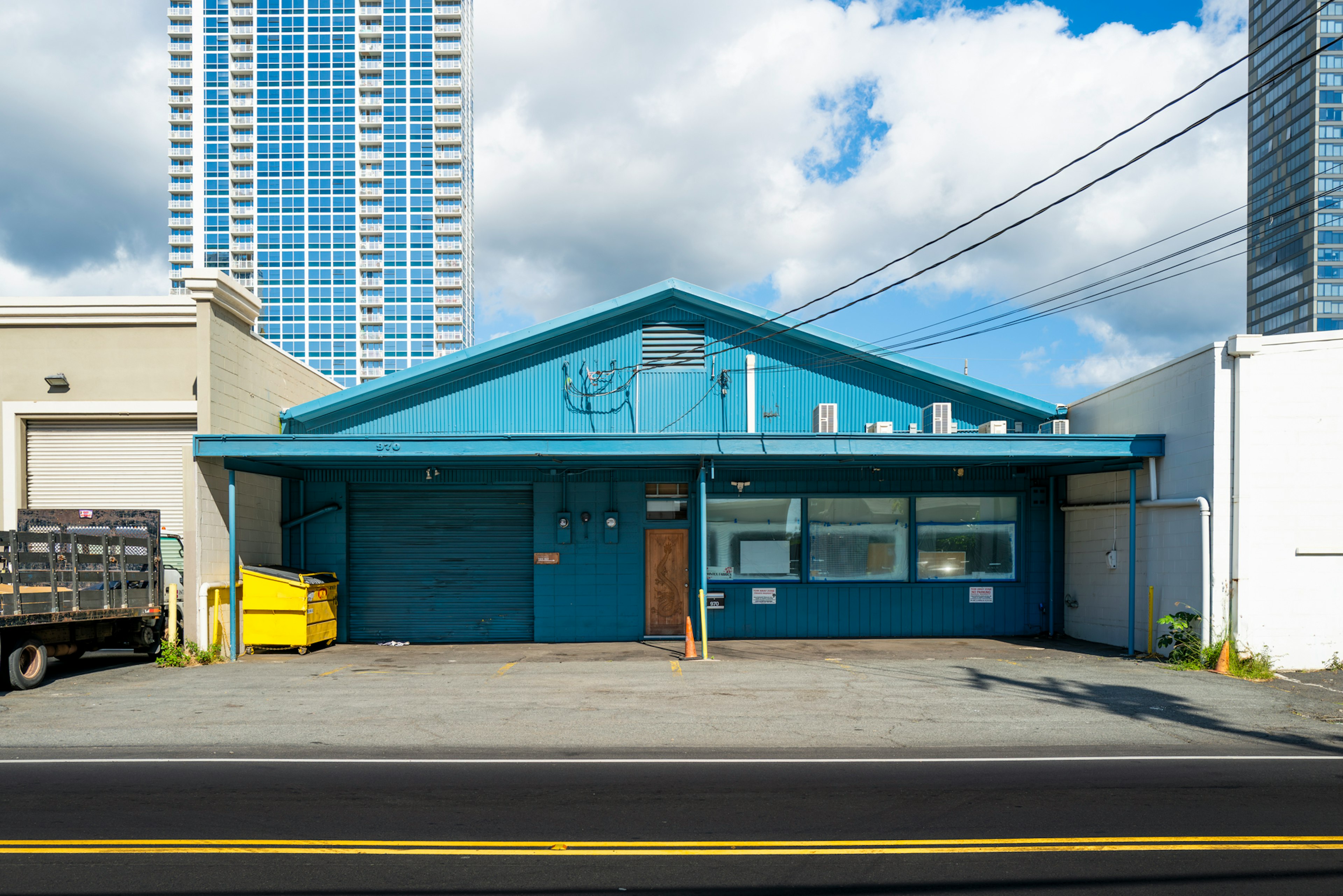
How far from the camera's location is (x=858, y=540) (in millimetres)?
18656

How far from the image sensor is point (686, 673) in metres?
13.9

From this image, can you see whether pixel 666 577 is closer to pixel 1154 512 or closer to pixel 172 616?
pixel 172 616

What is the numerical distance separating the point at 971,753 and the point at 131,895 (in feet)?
22.2

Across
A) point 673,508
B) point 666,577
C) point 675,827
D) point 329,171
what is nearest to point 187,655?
point 666,577

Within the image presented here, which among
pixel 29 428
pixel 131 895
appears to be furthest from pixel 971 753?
pixel 29 428

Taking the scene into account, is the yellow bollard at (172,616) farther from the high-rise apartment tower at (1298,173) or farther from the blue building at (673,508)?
the high-rise apartment tower at (1298,173)

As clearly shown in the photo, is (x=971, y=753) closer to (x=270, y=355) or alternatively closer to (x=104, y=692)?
(x=104, y=692)

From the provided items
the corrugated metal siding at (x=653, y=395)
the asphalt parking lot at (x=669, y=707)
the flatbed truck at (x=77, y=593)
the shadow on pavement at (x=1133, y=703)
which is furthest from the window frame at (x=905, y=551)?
the flatbed truck at (x=77, y=593)

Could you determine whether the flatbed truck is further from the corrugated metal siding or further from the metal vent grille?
the metal vent grille

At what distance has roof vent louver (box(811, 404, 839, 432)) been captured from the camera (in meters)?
17.2

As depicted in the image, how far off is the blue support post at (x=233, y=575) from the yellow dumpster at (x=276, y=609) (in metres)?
0.18

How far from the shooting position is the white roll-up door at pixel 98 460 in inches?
671

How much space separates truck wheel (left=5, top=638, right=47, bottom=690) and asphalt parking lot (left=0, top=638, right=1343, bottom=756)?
7.4 inches

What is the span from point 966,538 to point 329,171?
378ft
